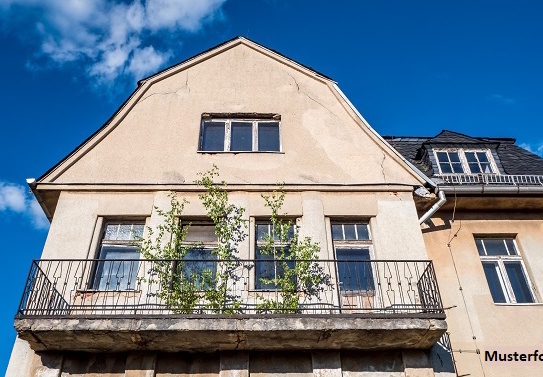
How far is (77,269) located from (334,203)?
193 inches

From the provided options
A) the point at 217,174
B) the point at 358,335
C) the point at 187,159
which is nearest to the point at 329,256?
the point at 358,335

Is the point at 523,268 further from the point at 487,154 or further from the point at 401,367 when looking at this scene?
the point at 401,367

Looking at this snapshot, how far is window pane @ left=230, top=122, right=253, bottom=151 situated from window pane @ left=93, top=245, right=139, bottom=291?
3.13 meters

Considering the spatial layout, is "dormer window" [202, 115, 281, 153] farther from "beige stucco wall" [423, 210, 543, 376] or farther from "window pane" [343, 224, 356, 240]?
"beige stucco wall" [423, 210, 543, 376]

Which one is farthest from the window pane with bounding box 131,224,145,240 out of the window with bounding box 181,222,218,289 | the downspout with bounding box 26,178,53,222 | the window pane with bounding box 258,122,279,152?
the window pane with bounding box 258,122,279,152

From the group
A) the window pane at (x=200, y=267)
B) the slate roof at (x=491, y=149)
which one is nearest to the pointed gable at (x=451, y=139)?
the slate roof at (x=491, y=149)

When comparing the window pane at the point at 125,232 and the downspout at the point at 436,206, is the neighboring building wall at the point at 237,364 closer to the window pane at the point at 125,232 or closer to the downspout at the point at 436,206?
the window pane at the point at 125,232

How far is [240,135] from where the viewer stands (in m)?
12.0

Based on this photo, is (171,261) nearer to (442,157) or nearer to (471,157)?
(442,157)

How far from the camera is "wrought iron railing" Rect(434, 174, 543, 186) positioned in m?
11.7

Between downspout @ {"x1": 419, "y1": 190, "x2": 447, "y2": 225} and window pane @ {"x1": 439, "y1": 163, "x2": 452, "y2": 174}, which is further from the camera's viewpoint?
window pane @ {"x1": 439, "y1": 163, "x2": 452, "y2": 174}

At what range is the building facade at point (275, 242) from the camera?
340 inches

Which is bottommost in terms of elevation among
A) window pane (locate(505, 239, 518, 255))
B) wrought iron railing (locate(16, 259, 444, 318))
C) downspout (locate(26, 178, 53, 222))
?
wrought iron railing (locate(16, 259, 444, 318))

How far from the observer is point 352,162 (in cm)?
1141
